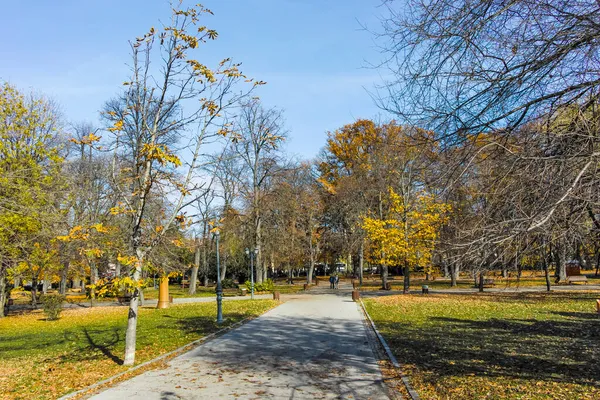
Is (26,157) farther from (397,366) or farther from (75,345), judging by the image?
(397,366)

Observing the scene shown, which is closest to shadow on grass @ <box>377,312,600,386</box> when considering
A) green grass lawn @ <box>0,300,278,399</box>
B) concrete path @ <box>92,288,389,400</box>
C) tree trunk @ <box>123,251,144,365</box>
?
concrete path @ <box>92,288,389,400</box>

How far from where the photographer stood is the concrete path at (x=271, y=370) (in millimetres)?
6953

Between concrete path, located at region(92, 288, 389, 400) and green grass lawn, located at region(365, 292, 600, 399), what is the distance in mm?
967

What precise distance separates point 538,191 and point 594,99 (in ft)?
4.59

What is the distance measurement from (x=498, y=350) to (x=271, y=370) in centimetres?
505

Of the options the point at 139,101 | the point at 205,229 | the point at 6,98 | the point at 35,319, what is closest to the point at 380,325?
the point at 139,101

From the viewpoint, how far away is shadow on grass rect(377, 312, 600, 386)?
784 centimetres

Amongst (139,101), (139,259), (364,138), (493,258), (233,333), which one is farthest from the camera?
(364,138)

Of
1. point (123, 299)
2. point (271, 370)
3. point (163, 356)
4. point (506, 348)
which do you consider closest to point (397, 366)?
point (271, 370)

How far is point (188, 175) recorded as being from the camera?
10.2m

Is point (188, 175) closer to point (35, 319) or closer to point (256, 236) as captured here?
point (35, 319)

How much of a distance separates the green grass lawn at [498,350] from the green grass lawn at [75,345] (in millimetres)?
5793

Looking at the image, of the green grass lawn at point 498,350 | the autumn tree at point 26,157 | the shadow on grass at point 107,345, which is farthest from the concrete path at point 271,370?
the autumn tree at point 26,157

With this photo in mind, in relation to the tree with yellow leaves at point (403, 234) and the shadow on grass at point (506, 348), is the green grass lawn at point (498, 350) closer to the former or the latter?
the shadow on grass at point (506, 348)
